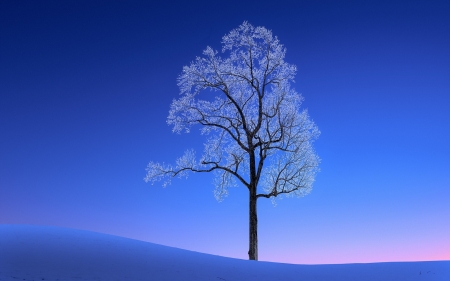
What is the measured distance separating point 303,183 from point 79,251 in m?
10.6

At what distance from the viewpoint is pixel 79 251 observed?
8.38 meters

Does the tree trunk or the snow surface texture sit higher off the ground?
the tree trunk

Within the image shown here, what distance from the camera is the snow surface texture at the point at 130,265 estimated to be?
691cm

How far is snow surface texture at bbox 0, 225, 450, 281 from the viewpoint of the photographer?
22.7ft

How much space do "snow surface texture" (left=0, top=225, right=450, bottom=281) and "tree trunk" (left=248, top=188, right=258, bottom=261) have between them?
5.03 m

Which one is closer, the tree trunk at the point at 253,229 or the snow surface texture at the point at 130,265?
the snow surface texture at the point at 130,265

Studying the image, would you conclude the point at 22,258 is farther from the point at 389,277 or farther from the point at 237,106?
the point at 237,106

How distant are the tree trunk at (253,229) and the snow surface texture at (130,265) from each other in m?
5.03

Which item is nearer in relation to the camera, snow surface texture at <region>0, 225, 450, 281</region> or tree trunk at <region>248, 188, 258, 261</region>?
snow surface texture at <region>0, 225, 450, 281</region>

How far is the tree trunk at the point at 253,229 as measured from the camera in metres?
15.1

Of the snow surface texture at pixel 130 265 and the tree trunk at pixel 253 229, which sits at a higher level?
the tree trunk at pixel 253 229

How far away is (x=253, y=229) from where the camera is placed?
1542 centimetres

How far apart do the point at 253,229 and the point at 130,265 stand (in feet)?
27.0

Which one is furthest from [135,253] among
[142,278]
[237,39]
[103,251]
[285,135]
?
[237,39]
